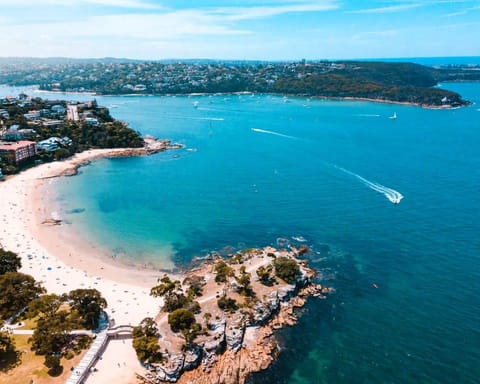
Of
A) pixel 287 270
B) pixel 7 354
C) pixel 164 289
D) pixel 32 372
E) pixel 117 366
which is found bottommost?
→ pixel 117 366

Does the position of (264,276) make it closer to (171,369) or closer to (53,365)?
(171,369)

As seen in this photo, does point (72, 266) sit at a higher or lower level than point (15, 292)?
lower

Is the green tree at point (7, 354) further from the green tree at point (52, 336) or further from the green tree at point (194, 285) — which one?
the green tree at point (194, 285)

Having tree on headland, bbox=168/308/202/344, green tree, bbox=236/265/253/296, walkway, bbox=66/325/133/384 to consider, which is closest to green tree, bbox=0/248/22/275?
walkway, bbox=66/325/133/384

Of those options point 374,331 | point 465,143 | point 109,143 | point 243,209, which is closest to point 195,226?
point 243,209

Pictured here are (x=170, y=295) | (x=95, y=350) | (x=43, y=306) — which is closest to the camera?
(x=95, y=350)

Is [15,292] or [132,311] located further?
[132,311]

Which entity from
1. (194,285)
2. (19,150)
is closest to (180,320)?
(194,285)
